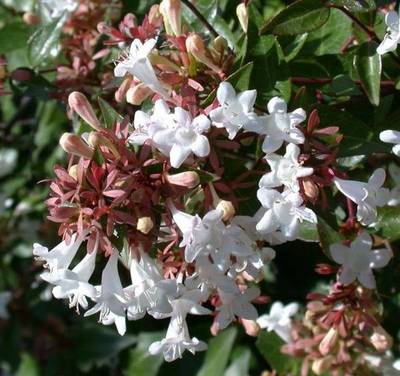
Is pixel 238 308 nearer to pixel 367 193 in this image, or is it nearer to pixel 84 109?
pixel 367 193

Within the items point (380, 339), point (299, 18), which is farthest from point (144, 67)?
point (380, 339)

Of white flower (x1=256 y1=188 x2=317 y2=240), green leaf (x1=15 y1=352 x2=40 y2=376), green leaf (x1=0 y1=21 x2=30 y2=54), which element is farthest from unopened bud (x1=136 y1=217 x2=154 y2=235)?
green leaf (x1=15 y1=352 x2=40 y2=376)

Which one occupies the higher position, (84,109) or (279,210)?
(84,109)

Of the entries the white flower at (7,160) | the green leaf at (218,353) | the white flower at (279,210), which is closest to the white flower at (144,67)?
the white flower at (279,210)

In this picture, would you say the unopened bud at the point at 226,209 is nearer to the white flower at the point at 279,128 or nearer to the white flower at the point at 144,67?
the white flower at the point at 279,128

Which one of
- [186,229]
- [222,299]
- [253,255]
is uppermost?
[186,229]

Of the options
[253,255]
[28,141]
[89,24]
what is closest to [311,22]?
[253,255]

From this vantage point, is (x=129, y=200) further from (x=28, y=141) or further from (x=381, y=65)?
(x=28, y=141)
